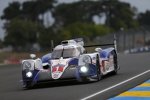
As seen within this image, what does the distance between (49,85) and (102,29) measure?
86328 millimetres

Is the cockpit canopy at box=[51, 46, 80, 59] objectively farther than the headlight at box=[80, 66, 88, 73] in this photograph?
Yes

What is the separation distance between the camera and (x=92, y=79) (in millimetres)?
17344

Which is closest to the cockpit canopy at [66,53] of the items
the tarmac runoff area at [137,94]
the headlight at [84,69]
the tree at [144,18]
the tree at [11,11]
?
the headlight at [84,69]

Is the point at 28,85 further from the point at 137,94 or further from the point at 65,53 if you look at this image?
the point at 137,94

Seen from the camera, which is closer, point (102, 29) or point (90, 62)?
point (90, 62)

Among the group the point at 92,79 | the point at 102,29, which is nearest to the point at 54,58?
the point at 92,79

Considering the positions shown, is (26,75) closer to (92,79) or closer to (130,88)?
(92,79)

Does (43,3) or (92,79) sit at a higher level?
(43,3)

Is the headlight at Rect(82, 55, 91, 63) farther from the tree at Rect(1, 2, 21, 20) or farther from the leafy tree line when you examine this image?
the tree at Rect(1, 2, 21, 20)

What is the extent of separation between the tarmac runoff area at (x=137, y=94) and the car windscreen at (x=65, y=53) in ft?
11.4

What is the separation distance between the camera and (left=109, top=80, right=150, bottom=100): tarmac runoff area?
12336mm

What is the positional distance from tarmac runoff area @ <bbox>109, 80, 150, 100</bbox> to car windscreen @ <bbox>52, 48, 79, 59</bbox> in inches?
137

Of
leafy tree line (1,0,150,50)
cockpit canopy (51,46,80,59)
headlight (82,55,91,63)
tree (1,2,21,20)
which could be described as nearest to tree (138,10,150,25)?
leafy tree line (1,0,150,50)

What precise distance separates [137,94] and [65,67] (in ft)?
13.7
